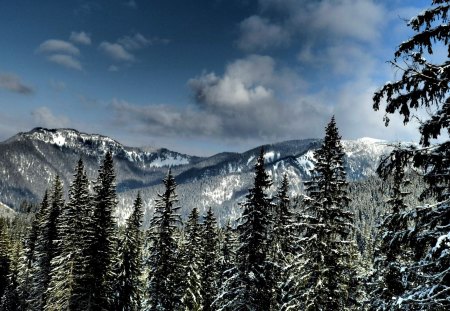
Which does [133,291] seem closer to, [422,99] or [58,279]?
[58,279]

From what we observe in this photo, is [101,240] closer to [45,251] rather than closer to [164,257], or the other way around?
[164,257]

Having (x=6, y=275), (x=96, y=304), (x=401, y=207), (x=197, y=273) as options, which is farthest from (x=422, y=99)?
(x=6, y=275)

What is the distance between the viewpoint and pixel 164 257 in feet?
110

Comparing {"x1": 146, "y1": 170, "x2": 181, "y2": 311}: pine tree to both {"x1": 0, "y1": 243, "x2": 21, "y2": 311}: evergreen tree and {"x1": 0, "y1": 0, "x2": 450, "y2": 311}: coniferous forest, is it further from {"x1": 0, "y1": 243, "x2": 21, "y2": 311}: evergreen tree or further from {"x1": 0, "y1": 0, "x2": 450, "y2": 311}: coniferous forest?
{"x1": 0, "y1": 243, "x2": 21, "y2": 311}: evergreen tree

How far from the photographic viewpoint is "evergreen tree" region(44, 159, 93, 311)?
1382 inches

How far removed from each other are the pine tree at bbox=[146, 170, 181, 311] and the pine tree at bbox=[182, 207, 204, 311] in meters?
5.75

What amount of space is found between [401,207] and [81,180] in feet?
95.3

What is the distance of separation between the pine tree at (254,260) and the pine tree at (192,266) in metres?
14.6

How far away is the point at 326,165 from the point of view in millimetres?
21781

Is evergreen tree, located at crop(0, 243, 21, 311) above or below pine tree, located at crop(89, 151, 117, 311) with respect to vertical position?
below

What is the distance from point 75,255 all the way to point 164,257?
9.03 meters

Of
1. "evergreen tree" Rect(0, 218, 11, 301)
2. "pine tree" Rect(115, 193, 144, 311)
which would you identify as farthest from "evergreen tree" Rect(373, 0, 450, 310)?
"evergreen tree" Rect(0, 218, 11, 301)

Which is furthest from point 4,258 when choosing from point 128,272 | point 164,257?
point 164,257

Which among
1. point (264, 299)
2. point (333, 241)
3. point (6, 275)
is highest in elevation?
point (333, 241)
